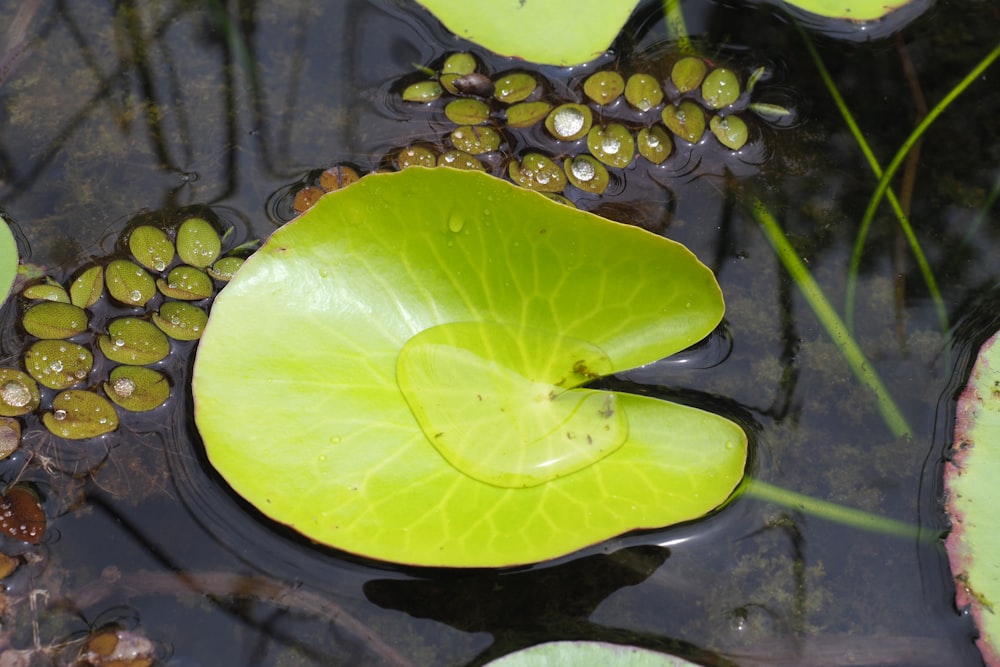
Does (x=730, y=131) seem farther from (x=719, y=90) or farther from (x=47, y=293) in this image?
(x=47, y=293)

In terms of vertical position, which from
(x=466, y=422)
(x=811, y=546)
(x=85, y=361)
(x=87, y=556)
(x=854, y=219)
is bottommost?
(x=87, y=556)

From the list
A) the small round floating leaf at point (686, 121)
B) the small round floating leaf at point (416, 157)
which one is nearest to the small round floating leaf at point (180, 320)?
the small round floating leaf at point (416, 157)

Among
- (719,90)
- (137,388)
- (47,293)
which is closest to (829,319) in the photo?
(719,90)

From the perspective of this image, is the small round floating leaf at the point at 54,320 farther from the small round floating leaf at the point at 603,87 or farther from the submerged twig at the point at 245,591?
the small round floating leaf at the point at 603,87

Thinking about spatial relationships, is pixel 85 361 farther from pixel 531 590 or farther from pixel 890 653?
pixel 890 653

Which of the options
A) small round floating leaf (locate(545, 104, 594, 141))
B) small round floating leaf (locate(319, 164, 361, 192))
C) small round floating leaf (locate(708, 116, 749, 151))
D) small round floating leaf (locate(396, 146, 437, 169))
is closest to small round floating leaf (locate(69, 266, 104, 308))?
small round floating leaf (locate(319, 164, 361, 192))

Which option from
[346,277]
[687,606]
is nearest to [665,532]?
[687,606]
